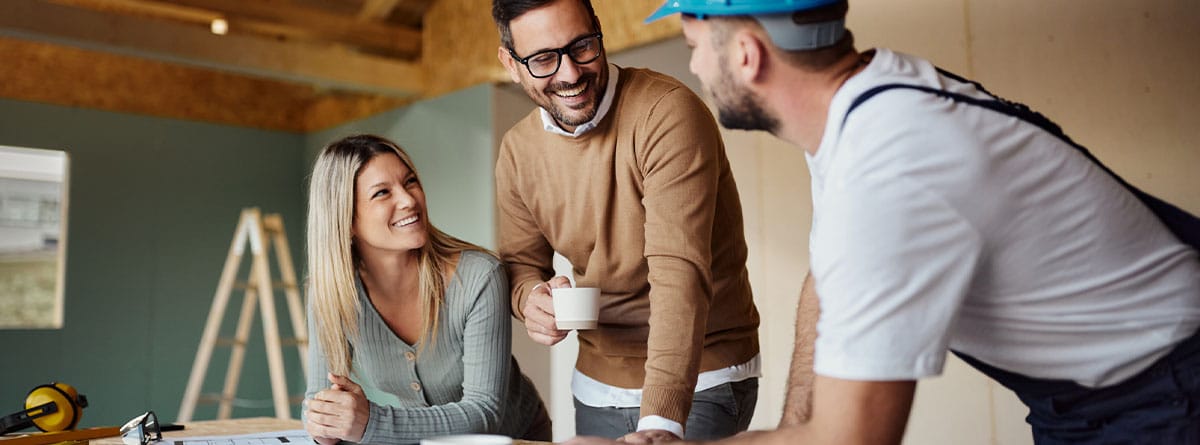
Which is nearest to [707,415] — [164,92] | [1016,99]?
[1016,99]

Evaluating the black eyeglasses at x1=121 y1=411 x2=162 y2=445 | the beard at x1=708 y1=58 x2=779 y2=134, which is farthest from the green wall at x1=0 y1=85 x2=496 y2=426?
the beard at x1=708 y1=58 x2=779 y2=134

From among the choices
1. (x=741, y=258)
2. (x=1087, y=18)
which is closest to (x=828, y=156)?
(x=741, y=258)

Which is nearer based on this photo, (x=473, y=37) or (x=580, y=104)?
(x=580, y=104)

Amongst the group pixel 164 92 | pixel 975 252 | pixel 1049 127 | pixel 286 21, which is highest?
pixel 286 21

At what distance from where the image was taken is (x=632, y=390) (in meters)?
1.80

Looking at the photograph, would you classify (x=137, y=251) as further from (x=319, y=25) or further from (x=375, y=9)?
(x=375, y=9)

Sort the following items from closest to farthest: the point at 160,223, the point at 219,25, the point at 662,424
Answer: the point at 662,424, the point at 219,25, the point at 160,223

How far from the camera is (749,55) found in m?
0.99

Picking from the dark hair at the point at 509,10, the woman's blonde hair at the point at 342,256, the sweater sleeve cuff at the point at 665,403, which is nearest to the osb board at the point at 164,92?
the woman's blonde hair at the point at 342,256

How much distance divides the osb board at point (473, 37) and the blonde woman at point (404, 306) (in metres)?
2.85

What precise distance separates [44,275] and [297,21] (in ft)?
7.34

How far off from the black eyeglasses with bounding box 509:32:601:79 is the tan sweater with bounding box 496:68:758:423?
115mm

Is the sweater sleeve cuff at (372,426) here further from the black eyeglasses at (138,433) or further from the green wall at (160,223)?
the green wall at (160,223)

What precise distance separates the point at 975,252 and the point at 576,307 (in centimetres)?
79
